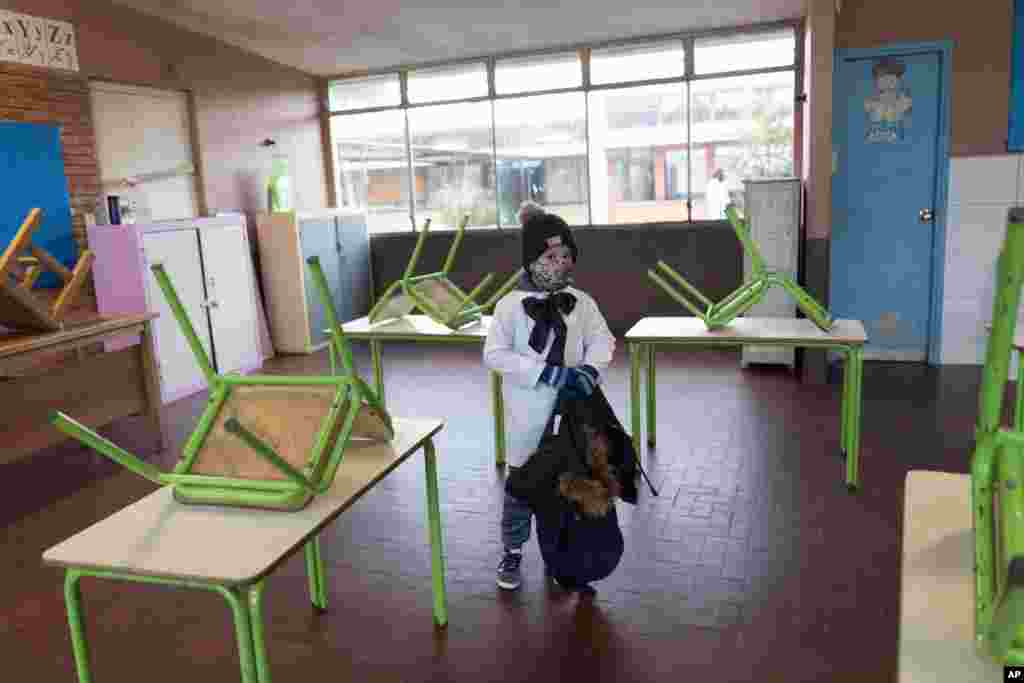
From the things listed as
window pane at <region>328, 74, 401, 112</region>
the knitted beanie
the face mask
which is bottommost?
the face mask

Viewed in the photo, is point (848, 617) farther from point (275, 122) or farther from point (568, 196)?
point (275, 122)

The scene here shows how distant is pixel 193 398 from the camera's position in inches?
239

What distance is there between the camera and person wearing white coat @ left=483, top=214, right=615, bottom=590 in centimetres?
259

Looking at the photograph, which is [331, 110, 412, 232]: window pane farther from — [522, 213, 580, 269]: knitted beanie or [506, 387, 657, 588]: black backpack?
[506, 387, 657, 588]: black backpack

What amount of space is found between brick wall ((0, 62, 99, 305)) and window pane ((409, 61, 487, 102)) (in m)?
3.45

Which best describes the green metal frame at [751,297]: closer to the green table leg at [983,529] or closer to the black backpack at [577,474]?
the black backpack at [577,474]

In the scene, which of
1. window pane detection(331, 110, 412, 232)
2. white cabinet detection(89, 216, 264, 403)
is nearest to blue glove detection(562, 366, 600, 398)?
white cabinet detection(89, 216, 264, 403)

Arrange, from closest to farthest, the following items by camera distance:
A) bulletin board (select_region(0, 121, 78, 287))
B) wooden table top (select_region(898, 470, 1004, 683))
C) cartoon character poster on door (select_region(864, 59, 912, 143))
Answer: wooden table top (select_region(898, 470, 1004, 683))
bulletin board (select_region(0, 121, 78, 287))
cartoon character poster on door (select_region(864, 59, 912, 143))

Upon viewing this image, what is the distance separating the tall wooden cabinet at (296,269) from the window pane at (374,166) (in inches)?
35.2

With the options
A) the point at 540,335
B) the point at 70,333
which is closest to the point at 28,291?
the point at 70,333

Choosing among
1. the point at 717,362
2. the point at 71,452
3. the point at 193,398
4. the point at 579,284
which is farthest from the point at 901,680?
the point at 579,284

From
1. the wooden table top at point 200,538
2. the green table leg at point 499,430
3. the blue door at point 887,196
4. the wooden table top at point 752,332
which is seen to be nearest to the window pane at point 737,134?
the blue door at point 887,196

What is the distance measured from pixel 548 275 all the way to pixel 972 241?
4469 mm

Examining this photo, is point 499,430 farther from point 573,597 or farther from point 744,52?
point 744,52
